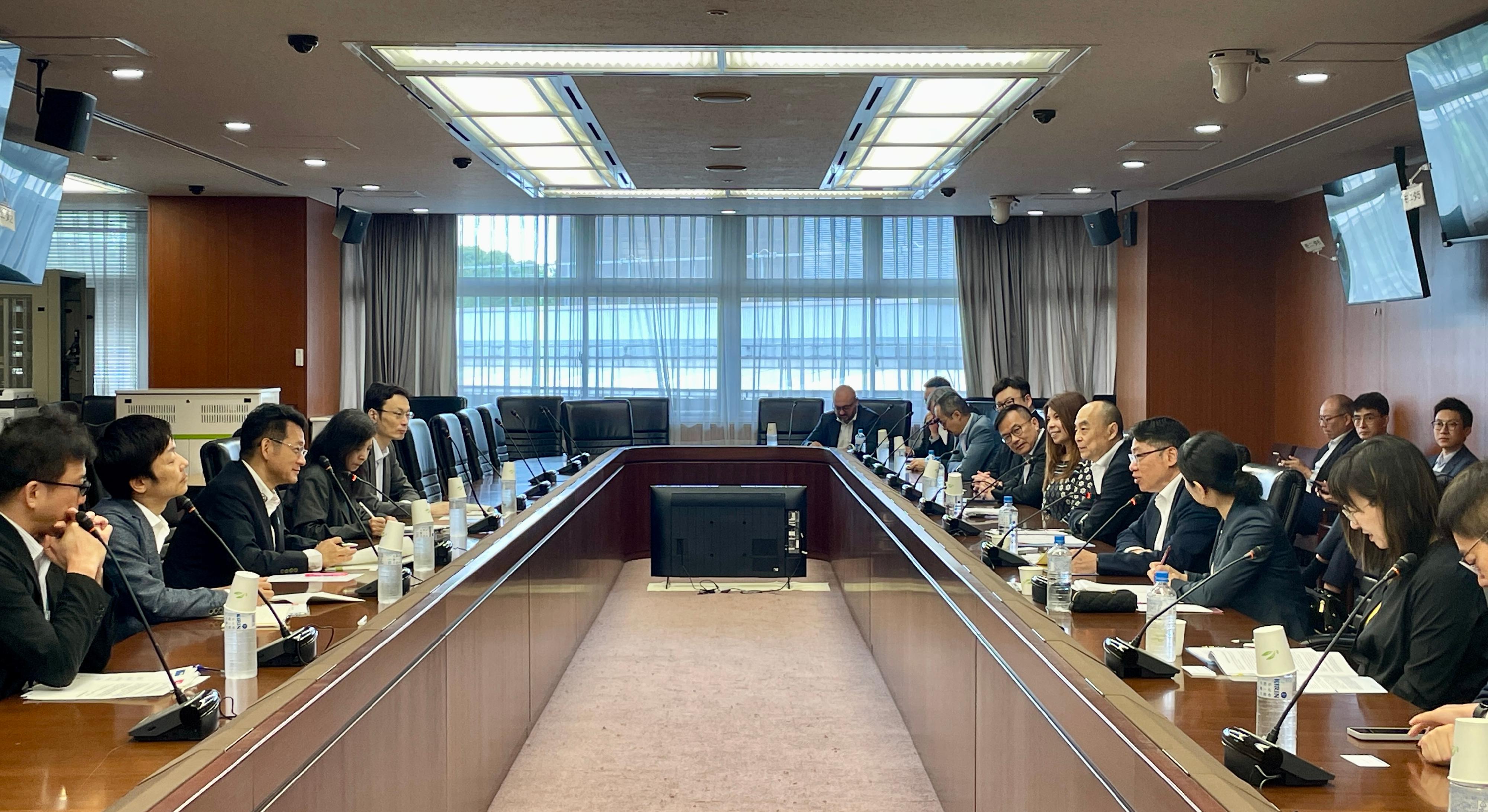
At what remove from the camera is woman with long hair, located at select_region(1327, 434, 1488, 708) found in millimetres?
2273

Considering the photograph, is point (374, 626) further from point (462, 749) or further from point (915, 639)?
point (915, 639)

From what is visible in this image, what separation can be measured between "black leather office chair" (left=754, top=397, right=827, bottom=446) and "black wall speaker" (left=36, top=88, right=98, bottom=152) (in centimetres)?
523

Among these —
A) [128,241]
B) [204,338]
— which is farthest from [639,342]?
[128,241]

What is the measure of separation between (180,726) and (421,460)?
429cm

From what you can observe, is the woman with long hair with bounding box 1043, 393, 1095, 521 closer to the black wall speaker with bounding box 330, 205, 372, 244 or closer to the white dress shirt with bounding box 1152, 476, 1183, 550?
the white dress shirt with bounding box 1152, 476, 1183, 550

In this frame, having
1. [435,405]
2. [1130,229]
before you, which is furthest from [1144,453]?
[435,405]

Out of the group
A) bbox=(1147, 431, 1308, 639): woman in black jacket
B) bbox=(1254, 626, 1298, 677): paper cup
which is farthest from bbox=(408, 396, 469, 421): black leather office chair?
bbox=(1254, 626, 1298, 677): paper cup

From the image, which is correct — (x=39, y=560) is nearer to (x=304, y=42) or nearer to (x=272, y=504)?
(x=272, y=504)

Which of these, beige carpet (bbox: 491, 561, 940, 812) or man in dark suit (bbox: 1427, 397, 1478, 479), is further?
man in dark suit (bbox: 1427, 397, 1478, 479)

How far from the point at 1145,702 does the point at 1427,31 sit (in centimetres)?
Answer: 380

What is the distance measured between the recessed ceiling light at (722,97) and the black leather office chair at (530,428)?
316 cm

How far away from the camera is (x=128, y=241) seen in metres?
11.4

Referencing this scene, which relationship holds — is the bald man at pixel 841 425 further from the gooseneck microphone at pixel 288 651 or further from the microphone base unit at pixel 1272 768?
the microphone base unit at pixel 1272 768

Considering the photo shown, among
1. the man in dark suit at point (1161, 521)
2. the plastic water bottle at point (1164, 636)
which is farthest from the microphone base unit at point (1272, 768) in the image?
the man in dark suit at point (1161, 521)
